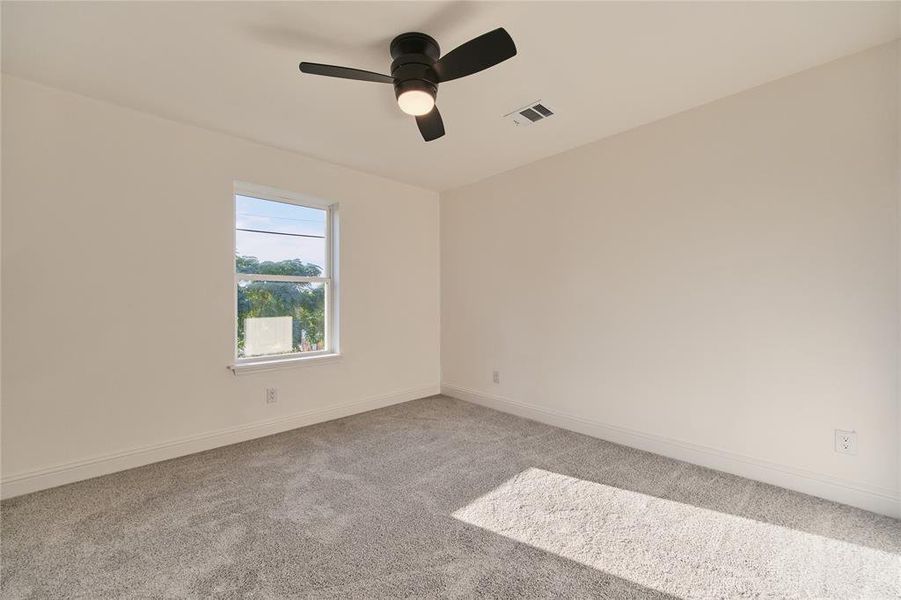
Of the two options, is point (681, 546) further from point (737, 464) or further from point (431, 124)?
point (431, 124)

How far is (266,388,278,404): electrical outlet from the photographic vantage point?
3.20m

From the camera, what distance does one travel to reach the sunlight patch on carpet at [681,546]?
1535 mm

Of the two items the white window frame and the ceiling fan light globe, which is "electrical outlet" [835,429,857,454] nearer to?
the ceiling fan light globe

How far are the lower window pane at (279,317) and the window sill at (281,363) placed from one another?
116 millimetres

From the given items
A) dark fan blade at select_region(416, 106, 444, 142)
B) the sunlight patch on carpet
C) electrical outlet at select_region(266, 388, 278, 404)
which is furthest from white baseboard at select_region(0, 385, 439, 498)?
dark fan blade at select_region(416, 106, 444, 142)

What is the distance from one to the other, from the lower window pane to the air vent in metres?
2.25

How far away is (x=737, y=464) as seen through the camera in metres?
2.44

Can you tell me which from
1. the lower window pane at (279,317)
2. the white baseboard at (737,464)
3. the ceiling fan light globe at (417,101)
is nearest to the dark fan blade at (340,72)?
the ceiling fan light globe at (417,101)

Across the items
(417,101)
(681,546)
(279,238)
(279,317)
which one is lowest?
(681,546)

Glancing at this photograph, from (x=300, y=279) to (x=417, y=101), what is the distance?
210cm

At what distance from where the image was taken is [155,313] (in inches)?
106

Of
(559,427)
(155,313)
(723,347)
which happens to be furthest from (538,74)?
(155,313)

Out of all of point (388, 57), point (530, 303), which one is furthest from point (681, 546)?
point (388, 57)

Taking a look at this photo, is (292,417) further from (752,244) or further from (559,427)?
(752,244)
